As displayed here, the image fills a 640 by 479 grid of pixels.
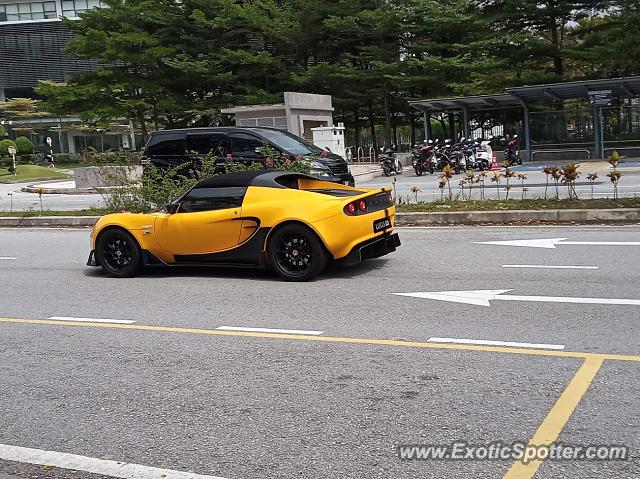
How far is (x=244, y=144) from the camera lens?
56.1 feet

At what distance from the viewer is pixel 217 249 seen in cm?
931

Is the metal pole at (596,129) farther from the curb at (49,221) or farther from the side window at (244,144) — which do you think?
the curb at (49,221)

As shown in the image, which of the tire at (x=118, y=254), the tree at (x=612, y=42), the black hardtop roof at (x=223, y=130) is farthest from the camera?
the tree at (x=612, y=42)

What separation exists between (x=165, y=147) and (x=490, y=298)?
40.8ft

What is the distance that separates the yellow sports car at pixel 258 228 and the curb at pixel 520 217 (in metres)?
3.77

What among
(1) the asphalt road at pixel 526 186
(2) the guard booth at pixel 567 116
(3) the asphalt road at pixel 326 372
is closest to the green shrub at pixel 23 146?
(2) the guard booth at pixel 567 116

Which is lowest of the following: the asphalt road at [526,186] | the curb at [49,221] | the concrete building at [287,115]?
the asphalt road at [526,186]

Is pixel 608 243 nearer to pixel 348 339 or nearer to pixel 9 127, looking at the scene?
pixel 348 339

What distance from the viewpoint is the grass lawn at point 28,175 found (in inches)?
1773

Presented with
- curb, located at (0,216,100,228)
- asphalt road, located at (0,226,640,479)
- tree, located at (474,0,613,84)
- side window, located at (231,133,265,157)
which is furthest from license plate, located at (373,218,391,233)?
tree, located at (474,0,613,84)

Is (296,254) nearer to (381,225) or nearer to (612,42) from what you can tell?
(381,225)

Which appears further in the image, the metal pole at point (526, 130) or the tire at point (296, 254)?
the metal pole at point (526, 130)

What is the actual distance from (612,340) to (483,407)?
1.79 metres

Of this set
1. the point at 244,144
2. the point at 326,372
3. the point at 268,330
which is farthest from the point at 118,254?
the point at 244,144
